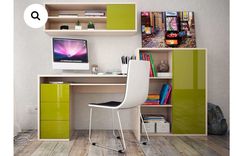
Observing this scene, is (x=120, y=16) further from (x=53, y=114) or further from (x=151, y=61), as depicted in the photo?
(x=53, y=114)

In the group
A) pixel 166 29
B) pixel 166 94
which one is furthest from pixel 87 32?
pixel 166 94

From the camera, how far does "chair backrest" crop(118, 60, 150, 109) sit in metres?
2.73

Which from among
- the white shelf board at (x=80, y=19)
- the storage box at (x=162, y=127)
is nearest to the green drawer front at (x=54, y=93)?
the white shelf board at (x=80, y=19)

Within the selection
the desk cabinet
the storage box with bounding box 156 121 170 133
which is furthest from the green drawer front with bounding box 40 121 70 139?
the storage box with bounding box 156 121 170 133

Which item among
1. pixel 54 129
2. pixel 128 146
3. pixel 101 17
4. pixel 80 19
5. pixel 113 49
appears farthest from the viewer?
pixel 113 49

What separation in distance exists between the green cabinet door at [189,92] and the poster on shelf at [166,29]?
328mm

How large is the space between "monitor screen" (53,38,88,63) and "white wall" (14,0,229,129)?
0.79 feet

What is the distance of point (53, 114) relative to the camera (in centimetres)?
317

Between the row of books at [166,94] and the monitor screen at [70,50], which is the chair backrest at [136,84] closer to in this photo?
the row of books at [166,94]

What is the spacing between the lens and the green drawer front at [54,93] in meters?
3.17

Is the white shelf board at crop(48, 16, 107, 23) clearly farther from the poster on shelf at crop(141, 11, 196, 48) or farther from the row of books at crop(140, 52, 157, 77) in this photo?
the row of books at crop(140, 52, 157, 77)

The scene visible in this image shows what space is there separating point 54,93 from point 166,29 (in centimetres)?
182

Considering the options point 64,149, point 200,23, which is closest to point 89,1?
point 200,23
